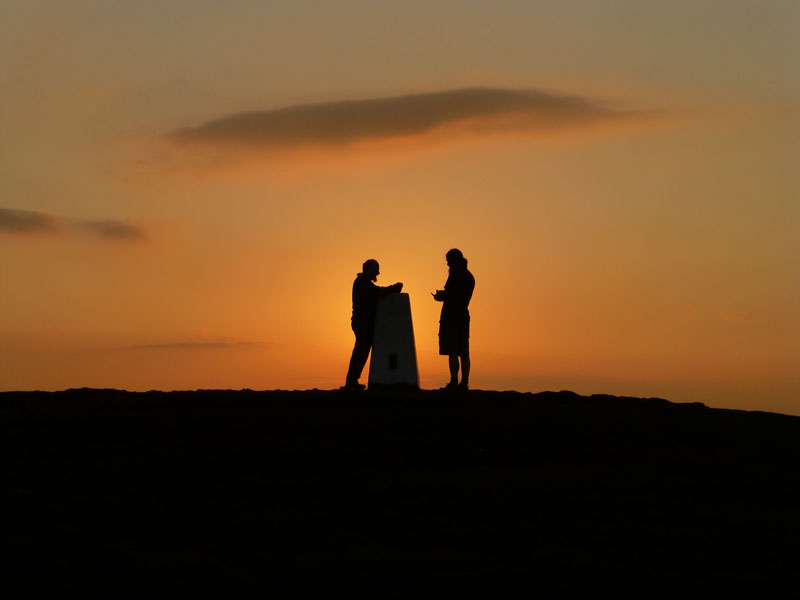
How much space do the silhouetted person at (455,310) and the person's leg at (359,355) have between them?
1.67 metres

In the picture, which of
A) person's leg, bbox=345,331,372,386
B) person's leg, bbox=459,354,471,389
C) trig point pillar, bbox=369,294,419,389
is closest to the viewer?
trig point pillar, bbox=369,294,419,389

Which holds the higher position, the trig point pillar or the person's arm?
the person's arm

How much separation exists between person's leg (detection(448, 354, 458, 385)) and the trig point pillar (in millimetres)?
697

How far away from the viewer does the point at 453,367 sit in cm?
2222

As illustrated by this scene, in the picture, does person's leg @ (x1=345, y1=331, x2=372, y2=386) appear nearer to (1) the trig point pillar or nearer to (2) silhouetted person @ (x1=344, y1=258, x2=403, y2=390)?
A: (2) silhouetted person @ (x1=344, y1=258, x2=403, y2=390)

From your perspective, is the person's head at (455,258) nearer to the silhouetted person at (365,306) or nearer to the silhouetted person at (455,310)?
Result: the silhouetted person at (455,310)

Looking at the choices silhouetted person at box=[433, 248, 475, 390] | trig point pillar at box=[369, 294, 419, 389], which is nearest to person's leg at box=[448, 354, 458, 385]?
silhouetted person at box=[433, 248, 475, 390]

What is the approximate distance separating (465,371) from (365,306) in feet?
7.97

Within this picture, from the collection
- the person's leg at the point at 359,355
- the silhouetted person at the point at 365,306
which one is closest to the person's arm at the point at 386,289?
the silhouetted person at the point at 365,306

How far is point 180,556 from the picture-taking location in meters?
9.77

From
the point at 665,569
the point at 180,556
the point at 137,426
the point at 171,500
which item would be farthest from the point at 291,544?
the point at 137,426

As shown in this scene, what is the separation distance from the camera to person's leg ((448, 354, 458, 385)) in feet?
72.6

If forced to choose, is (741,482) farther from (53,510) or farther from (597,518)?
(53,510)

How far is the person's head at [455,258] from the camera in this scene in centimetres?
2208
